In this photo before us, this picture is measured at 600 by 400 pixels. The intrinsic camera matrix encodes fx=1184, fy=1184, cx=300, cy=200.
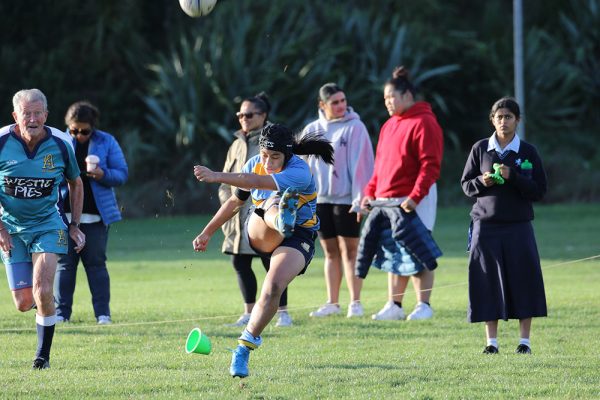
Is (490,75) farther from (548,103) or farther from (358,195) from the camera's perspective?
(358,195)

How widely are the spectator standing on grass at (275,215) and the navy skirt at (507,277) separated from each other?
1.63 meters

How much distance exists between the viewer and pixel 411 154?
11.5 metres

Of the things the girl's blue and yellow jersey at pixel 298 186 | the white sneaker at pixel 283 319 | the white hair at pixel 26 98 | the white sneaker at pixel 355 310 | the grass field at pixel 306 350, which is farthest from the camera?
the white sneaker at pixel 355 310

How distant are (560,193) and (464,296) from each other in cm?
1558

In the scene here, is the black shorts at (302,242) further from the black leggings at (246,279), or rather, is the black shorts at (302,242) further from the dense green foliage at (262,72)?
the dense green foliage at (262,72)

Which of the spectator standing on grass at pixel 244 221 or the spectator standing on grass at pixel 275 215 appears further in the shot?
the spectator standing on grass at pixel 244 221

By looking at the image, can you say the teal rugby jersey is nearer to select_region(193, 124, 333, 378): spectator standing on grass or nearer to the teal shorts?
the teal shorts

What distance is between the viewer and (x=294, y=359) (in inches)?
352

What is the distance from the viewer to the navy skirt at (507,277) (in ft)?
30.5

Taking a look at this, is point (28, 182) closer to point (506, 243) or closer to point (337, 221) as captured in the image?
point (506, 243)

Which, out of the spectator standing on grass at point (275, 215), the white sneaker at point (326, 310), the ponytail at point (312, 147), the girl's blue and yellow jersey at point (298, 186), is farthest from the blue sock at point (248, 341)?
the white sneaker at point (326, 310)

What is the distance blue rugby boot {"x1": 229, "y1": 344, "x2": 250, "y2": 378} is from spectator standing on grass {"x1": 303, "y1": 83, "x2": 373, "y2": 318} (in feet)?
12.6

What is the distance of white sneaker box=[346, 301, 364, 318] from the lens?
465 inches

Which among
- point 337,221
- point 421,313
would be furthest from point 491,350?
point 337,221
